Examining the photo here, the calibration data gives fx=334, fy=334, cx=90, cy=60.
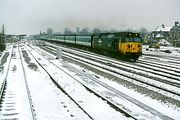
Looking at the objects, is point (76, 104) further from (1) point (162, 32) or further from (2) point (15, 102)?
(1) point (162, 32)

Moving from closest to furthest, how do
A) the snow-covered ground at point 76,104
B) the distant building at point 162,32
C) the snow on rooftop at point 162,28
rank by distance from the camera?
1. the snow-covered ground at point 76,104
2. the distant building at point 162,32
3. the snow on rooftop at point 162,28

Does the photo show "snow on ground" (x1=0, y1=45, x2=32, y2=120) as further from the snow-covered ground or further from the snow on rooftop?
the snow on rooftop

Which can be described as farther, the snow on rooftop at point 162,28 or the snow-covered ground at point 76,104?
the snow on rooftop at point 162,28

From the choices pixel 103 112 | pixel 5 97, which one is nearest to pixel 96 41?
pixel 5 97

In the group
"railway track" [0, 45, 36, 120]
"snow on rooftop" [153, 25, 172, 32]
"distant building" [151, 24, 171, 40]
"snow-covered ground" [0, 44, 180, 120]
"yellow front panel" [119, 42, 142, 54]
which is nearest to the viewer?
"snow-covered ground" [0, 44, 180, 120]

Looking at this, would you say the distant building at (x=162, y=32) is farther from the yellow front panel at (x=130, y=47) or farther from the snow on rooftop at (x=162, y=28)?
the yellow front panel at (x=130, y=47)

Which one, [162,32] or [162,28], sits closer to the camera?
[162,32]

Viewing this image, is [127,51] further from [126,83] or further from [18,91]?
[18,91]

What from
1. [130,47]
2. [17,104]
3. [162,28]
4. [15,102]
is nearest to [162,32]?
[162,28]

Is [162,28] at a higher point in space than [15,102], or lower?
higher

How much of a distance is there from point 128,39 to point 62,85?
15.4 meters

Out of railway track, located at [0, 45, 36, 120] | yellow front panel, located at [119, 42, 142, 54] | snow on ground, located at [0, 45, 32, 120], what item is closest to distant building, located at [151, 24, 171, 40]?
yellow front panel, located at [119, 42, 142, 54]

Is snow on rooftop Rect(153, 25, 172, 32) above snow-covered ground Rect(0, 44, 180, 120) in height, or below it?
above

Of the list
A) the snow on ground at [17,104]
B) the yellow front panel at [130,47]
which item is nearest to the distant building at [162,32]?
the yellow front panel at [130,47]
